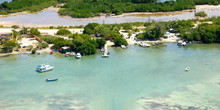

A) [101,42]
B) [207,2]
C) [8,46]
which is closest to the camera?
[8,46]

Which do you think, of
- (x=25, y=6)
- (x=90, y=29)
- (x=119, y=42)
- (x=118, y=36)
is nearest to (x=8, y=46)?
(x=90, y=29)

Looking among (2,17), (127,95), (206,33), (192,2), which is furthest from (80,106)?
(192,2)

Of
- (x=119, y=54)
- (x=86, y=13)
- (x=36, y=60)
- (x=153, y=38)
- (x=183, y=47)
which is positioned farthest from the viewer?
(x=86, y=13)

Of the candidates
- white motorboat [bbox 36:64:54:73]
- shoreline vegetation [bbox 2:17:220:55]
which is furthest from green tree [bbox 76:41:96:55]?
white motorboat [bbox 36:64:54:73]

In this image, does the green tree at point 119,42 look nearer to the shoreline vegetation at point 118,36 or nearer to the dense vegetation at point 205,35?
the shoreline vegetation at point 118,36

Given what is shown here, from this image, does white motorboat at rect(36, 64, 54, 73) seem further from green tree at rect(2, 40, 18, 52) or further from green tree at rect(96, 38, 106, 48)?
green tree at rect(96, 38, 106, 48)

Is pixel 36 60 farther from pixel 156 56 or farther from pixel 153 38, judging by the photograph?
pixel 153 38

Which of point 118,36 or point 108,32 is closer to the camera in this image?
point 118,36

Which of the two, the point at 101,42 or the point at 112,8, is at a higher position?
the point at 112,8

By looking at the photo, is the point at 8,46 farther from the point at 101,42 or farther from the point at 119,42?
the point at 119,42
